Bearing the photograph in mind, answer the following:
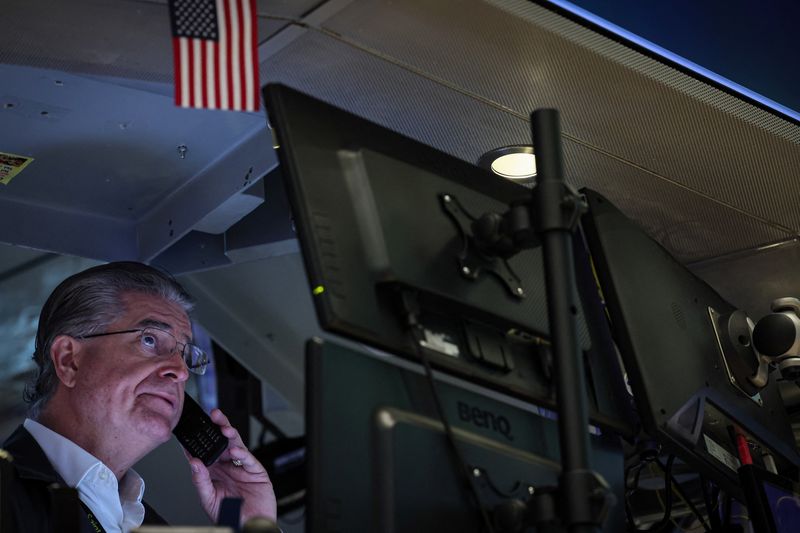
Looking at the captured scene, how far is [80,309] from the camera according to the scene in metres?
2.92

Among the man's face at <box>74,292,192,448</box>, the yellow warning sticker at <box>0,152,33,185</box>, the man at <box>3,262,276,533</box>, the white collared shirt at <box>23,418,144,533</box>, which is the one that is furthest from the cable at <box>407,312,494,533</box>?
the yellow warning sticker at <box>0,152,33,185</box>

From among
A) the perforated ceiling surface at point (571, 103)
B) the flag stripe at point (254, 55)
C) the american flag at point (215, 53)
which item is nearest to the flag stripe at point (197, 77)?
the american flag at point (215, 53)

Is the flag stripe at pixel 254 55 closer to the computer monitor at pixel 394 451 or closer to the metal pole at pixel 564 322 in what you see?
the metal pole at pixel 564 322

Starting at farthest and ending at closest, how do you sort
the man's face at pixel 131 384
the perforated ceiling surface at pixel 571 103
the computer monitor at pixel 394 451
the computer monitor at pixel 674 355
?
the man's face at pixel 131 384 → the perforated ceiling surface at pixel 571 103 → the computer monitor at pixel 674 355 → the computer monitor at pixel 394 451

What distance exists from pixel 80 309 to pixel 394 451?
1.70 m

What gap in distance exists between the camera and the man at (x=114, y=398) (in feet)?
8.55

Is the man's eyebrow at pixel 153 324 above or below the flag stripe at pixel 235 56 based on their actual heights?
below

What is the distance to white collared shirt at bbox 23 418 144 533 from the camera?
258 cm

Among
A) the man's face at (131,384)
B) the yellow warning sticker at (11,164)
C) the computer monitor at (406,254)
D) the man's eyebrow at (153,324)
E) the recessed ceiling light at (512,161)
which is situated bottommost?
the man's face at (131,384)

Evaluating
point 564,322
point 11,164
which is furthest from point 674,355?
point 11,164

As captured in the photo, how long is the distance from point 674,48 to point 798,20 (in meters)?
0.55

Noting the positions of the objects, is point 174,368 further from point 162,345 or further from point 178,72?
point 178,72

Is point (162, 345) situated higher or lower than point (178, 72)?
lower

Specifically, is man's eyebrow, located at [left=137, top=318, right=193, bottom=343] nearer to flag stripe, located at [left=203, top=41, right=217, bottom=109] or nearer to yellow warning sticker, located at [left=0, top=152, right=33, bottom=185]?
yellow warning sticker, located at [left=0, top=152, right=33, bottom=185]
